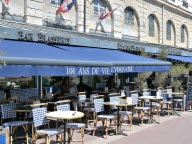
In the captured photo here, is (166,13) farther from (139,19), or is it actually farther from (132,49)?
(132,49)

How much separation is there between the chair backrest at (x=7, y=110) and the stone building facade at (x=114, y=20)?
7.94ft

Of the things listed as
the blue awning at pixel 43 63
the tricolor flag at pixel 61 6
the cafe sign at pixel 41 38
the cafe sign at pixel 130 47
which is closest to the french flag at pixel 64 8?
the tricolor flag at pixel 61 6

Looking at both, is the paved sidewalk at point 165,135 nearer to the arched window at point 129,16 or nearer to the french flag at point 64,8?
the french flag at point 64,8

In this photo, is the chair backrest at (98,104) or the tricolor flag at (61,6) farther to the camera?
the tricolor flag at (61,6)

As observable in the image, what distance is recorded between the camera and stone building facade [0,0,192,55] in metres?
14.1

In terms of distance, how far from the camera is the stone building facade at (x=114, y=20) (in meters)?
14.1

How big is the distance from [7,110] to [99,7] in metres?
11.9

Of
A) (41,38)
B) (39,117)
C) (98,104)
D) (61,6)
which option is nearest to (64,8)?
(61,6)

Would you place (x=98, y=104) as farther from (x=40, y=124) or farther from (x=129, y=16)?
(x=129, y=16)

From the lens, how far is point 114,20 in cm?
2022

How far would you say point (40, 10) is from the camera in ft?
48.4

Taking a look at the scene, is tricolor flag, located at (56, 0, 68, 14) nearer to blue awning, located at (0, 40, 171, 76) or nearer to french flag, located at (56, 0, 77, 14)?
french flag, located at (56, 0, 77, 14)

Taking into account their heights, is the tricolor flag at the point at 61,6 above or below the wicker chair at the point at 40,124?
above

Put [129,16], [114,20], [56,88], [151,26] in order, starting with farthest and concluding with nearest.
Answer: [151,26] → [129,16] → [114,20] → [56,88]
